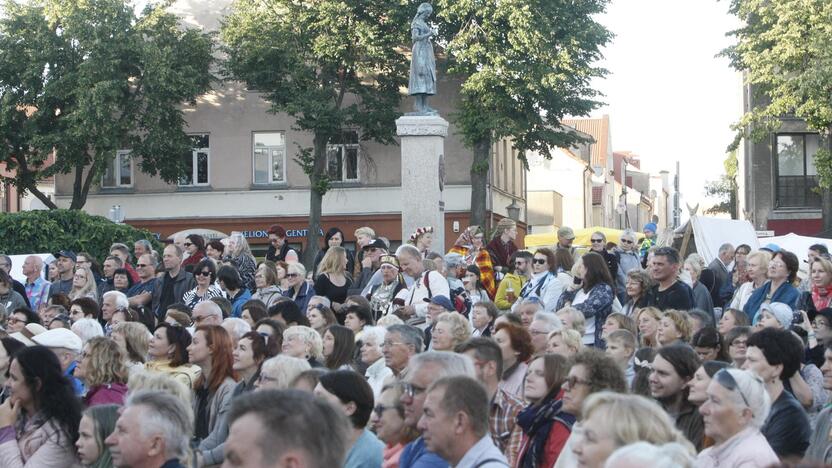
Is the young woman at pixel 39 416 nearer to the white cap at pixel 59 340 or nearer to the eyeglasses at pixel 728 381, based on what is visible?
the white cap at pixel 59 340

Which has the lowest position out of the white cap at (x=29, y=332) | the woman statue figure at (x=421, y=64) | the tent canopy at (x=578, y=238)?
the tent canopy at (x=578, y=238)

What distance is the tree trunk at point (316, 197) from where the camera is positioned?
42188mm

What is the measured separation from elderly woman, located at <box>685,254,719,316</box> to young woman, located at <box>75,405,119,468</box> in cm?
738

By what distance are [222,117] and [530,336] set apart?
37.5 m

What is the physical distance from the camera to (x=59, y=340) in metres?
10.2

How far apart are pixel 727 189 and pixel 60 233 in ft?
149

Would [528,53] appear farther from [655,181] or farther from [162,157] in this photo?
[655,181]

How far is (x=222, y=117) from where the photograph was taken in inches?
1805

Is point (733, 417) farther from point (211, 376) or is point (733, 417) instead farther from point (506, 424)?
point (211, 376)

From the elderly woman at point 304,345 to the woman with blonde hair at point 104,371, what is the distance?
1560mm

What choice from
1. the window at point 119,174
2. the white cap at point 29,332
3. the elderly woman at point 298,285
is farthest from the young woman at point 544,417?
the window at point 119,174

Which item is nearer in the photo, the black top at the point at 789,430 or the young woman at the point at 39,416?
the young woman at the point at 39,416

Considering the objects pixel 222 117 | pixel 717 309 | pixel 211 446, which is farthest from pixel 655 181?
pixel 211 446

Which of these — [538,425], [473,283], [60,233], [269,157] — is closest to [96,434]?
[538,425]
